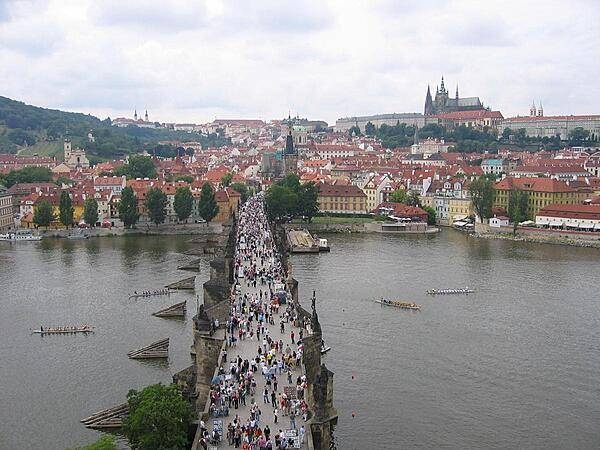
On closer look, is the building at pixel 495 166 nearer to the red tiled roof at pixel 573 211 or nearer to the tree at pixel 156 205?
the red tiled roof at pixel 573 211

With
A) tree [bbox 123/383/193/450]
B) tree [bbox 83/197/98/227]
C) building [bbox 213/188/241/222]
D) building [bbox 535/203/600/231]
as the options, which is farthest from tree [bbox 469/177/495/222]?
tree [bbox 123/383/193/450]

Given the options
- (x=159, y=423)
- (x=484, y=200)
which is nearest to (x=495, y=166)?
(x=484, y=200)

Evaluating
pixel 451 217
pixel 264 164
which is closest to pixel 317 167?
pixel 264 164

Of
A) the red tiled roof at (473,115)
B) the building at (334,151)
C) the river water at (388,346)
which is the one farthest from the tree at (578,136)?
the river water at (388,346)

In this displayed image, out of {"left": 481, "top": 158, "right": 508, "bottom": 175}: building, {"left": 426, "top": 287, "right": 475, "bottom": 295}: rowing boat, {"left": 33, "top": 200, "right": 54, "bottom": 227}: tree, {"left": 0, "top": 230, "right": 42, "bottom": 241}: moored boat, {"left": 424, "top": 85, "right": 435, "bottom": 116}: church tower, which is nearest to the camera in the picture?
{"left": 426, "top": 287, "right": 475, "bottom": 295}: rowing boat

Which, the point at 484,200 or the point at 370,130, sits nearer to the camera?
the point at 484,200

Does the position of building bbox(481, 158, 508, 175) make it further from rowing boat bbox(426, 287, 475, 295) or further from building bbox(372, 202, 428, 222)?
rowing boat bbox(426, 287, 475, 295)

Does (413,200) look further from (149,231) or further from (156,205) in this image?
(149,231)
